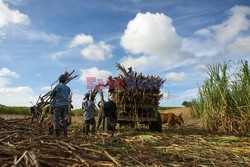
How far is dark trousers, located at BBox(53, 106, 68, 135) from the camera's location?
755cm

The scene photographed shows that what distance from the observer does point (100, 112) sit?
34.0ft

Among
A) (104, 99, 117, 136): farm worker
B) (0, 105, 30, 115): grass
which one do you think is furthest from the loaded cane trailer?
(0, 105, 30, 115): grass

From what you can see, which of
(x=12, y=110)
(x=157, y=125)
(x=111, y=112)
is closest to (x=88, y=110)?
(x=111, y=112)

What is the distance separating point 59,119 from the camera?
7.66 meters

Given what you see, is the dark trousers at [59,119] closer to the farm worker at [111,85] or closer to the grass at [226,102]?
the farm worker at [111,85]

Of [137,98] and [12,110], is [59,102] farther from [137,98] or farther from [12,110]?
[12,110]

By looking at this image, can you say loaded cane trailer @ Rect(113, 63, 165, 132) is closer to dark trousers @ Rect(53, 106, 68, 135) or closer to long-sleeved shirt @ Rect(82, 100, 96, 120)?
long-sleeved shirt @ Rect(82, 100, 96, 120)

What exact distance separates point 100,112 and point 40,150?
7.14 metres

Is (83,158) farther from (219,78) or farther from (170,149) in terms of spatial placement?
(219,78)

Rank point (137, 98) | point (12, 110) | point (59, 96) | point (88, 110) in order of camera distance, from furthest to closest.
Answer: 1. point (12, 110)
2. point (137, 98)
3. point (88, 110)
4. point (59, 96)

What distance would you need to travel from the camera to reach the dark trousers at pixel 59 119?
297 inches

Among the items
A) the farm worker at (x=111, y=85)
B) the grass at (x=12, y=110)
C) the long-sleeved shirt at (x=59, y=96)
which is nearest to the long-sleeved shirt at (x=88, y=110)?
the farm worker at (x=111, y=85)

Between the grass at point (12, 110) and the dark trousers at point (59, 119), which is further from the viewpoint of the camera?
the grass at point (12, 110)

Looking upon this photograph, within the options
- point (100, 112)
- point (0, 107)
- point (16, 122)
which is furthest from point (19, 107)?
Answer: point (16, 122)
